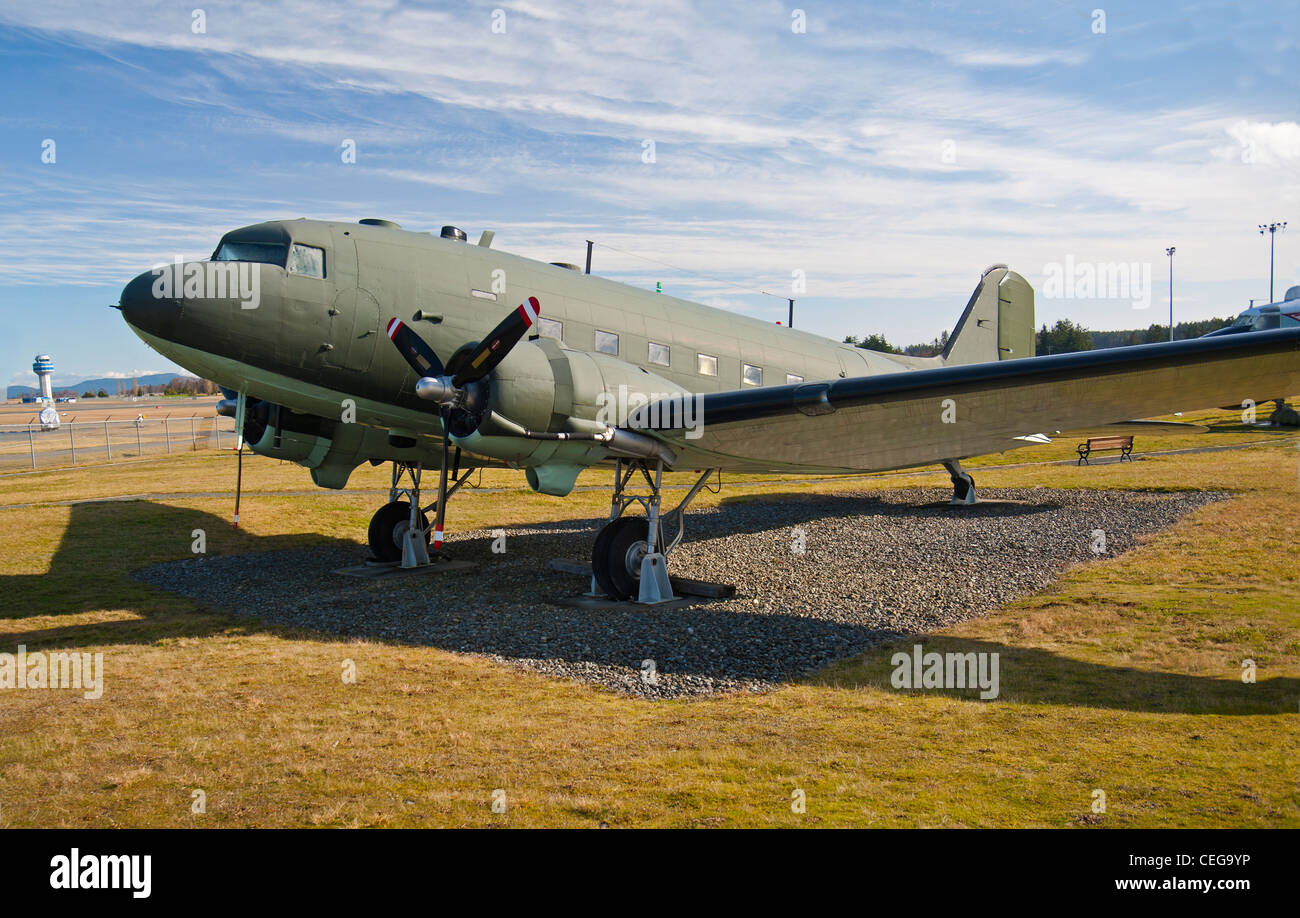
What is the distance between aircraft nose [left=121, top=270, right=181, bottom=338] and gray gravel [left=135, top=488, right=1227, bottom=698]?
4.98 metres

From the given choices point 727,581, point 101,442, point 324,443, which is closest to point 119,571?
point 324,443

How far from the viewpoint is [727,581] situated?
52.3ft

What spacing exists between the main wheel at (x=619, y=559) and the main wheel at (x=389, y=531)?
18.6 ft

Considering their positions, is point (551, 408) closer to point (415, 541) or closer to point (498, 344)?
point (498, 344)

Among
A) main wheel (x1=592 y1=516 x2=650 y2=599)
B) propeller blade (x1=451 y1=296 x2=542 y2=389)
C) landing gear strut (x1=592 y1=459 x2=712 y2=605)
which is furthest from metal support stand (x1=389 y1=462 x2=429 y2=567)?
propeller blade (x1=451 y1=296 x2=542 y2=389)

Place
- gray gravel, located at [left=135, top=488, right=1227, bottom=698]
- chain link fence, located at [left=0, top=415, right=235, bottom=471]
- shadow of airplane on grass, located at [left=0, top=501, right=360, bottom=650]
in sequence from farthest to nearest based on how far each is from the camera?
1. chain link fence, located at [left=0, top=415, right=235, bottom=471]
2. shadow of airplane on grass, located at [left=0, top=501, right=360, bottom=650]
3. gray gravel, located at [left=135, top=488, right=1227, bottom=698]

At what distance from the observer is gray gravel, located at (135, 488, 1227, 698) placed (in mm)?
11328

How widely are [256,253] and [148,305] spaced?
1714mm

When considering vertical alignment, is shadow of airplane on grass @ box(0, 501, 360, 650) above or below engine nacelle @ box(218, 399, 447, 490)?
below

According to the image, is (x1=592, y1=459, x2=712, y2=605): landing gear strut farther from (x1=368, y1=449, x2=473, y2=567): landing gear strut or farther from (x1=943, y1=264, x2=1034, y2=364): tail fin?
(x1=943, y1=264, x2=1034, y2=364): tail fin

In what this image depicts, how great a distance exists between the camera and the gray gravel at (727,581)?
11.3m

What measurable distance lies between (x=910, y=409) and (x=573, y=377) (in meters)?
5.28

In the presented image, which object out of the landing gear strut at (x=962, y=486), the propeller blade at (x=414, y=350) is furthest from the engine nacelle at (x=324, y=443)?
the landing gear strut at (x=962, y=486)
